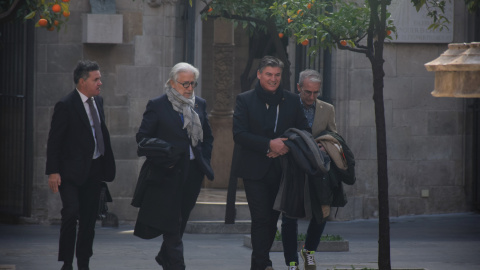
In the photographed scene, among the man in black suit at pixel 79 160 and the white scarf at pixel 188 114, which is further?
the man in black suit at pixel 79 160

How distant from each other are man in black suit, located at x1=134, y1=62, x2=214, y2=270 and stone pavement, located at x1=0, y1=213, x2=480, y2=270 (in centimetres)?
132

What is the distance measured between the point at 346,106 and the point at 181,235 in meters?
6.04

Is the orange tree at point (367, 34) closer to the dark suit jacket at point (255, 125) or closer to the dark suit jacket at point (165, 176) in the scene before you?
the dark suit jacket at point (255, 125)

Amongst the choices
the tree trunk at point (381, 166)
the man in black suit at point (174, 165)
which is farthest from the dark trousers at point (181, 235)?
the tree trunk at point (381, 166)

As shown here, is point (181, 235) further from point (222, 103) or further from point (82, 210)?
point (222, 103)

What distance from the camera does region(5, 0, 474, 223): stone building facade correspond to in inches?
516

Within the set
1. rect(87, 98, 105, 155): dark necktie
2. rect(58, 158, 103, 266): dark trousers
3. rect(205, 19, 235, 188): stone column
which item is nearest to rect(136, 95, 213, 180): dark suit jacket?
rect(87, 98, 105, 155): dark necktie

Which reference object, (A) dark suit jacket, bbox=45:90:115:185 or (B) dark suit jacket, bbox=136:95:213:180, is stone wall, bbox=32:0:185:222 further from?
(B) dark suit jacket, bbox=136:95:213:180

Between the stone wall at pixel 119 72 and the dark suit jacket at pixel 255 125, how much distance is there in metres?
5.14

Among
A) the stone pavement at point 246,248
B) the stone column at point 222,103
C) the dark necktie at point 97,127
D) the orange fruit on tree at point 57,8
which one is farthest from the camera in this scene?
the stone column at point 222,103

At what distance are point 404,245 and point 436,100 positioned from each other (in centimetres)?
359

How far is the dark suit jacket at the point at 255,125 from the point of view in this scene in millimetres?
8039

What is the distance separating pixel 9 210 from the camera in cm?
1357

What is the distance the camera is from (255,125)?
26.7 feet
